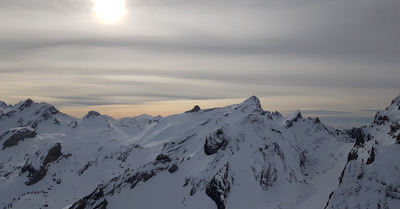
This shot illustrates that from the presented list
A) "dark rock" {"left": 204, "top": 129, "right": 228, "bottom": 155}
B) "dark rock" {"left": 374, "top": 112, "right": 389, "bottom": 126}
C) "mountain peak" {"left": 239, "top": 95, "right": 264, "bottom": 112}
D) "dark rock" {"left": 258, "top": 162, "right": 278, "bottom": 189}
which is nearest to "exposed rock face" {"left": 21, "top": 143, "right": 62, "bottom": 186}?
"dark rock" {"left": 204, "top": 129, "right": 228, "bottom": 155}

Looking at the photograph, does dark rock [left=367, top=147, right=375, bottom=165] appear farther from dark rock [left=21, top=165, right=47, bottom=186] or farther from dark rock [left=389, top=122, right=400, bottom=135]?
dark rock [left=21, top=165, right=47, bottom=186]

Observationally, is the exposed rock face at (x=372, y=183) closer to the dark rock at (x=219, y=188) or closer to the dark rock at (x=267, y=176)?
the dark rock at (x=267, y=176)

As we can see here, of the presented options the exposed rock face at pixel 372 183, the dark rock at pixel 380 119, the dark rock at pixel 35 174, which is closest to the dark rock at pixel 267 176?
the exposed rock face at pixel 372 183

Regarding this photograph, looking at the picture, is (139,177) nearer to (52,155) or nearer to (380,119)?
(52,155)

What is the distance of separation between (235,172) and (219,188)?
A: 1075 centimetres

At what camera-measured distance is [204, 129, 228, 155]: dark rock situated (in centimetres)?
10722

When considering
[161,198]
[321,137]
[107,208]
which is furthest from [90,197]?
[321,137]

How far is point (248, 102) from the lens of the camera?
159875 millimetres

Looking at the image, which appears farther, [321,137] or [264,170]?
[321,137]

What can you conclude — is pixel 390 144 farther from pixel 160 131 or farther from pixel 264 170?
pixel 160 131

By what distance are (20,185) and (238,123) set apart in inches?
3983

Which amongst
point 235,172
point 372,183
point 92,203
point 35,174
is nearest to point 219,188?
point 235,172

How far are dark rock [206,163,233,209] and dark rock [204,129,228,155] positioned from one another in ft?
52.6

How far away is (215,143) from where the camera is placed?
356 feet
